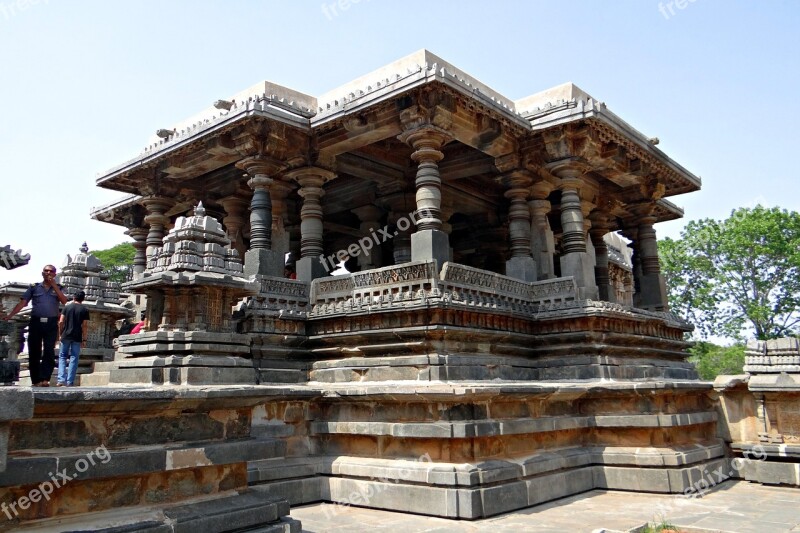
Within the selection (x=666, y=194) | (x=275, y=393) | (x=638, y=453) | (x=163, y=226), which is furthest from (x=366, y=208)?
(x=275, y=393)

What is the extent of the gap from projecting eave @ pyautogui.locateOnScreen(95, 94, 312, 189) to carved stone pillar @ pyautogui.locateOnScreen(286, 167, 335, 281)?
911 millimetres

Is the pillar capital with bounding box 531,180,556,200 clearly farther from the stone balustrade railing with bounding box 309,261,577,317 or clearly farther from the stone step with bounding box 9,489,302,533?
the stone step with bounding box 9,489,302,533

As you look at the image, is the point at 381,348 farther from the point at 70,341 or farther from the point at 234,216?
the point at 234,216

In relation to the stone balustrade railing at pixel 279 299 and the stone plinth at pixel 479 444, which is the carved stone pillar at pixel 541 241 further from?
the stone balustrade railing at pixel 279 299

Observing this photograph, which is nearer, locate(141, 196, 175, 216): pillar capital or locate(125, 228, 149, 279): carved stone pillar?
locate(141, 196, 175, 216): pillar capital

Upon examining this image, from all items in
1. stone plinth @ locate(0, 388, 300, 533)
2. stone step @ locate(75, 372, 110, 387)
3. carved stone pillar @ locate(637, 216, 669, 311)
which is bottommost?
stone plinth @ locate(0, 388, 300, 533)

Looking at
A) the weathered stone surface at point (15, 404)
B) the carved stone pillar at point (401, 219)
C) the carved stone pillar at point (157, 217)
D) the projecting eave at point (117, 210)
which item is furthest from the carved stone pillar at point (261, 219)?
the weathered stone surface at point (15, 404)

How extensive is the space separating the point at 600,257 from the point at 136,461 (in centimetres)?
1260

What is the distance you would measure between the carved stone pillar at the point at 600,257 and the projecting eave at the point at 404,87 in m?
4.29

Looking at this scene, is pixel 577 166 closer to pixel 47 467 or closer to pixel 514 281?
pixel 514 281

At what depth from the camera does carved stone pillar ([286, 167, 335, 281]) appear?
10.7m

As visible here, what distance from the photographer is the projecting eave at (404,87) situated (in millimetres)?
9328

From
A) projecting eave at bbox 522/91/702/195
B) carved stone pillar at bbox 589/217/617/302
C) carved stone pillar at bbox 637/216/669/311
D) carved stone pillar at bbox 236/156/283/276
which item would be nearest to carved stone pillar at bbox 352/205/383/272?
carved stone pillar at bbox 236/156/283/276

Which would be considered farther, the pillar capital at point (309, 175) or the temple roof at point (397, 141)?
the pillar capital at point (309, 175)
